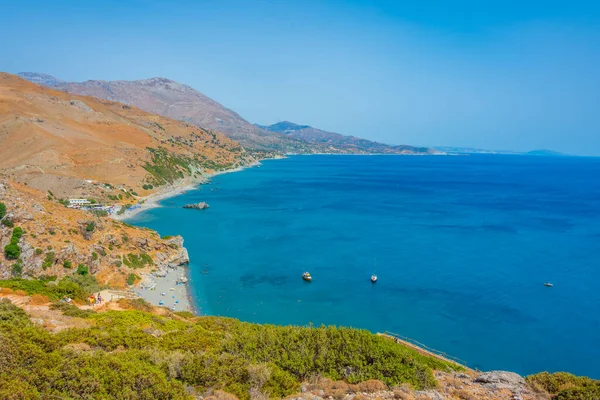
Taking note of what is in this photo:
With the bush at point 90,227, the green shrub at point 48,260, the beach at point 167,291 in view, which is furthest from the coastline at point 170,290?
the green shrub at point 48,260

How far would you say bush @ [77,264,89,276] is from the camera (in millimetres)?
33656

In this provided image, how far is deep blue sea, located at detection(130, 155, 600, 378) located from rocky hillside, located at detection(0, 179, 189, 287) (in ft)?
25.4

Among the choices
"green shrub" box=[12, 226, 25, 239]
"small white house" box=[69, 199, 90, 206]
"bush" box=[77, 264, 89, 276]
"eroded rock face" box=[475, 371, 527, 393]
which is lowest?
"bush" box=[77, 264, 89, 276]

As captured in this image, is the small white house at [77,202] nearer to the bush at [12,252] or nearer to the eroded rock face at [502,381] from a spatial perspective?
the bush at [12,252]

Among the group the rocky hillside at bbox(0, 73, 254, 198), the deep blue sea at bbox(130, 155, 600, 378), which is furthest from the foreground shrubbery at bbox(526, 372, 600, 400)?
A: the rocky hillside at bbox(0, 73, 254, 198)

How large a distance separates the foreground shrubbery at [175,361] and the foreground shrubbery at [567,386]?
12.4ft

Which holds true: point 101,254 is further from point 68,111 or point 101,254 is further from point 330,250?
point 68,111

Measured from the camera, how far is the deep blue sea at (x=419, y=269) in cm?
3412

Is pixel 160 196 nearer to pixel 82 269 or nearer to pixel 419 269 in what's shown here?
pixel 82 269

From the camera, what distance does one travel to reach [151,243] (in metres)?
45.2

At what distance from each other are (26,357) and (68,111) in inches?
5228

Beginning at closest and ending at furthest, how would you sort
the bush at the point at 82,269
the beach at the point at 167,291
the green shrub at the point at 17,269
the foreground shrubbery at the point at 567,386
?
the foreground shrubbery at the point at 567,386, the green shrub at the point at 17,269, the bush at the point at 82,269, the beach at the point at 167,291

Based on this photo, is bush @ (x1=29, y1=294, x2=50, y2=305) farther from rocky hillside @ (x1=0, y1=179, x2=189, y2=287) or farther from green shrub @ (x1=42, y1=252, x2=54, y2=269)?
green shrub @ (x1=42, y1=252, x2=54, y2=269)

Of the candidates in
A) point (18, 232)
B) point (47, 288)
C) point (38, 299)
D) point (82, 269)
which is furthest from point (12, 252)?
point (38, 299)
